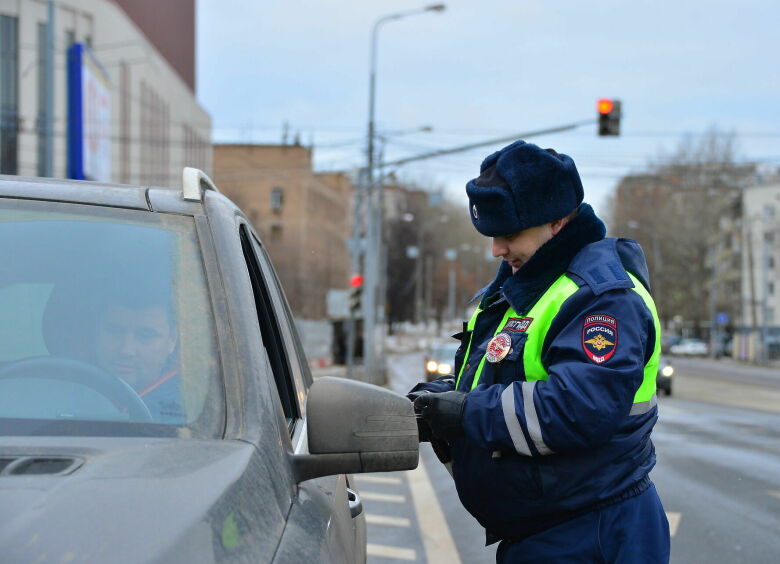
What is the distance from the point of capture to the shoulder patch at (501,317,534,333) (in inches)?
98.3

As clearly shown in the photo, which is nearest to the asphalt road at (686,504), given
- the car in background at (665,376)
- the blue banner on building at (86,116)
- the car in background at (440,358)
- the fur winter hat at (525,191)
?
the fur winter hat at (525,191)

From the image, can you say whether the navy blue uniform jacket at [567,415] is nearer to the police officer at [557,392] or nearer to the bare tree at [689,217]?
the police officer at [557,392]

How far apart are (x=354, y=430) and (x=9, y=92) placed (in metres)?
36.7

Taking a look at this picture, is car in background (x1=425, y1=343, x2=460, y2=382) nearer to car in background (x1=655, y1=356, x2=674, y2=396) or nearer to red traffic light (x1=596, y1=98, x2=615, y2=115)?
car in background (x1=655, y1=356, x2=674, y2=396)

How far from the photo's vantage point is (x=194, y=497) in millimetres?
1614

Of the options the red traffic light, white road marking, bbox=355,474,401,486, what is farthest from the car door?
the red traffic light

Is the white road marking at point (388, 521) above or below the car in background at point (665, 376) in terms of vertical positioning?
above

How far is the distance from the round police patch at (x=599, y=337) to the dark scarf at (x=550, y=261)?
0.73 ft

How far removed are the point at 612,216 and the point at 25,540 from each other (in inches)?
3804

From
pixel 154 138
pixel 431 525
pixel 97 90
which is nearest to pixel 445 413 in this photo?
pixel 431 525

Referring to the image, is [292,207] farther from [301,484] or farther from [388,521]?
[301,484]

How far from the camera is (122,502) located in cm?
156

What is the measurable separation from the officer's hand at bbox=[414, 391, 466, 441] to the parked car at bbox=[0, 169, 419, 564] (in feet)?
1.02

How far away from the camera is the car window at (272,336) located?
2736 millimetres
